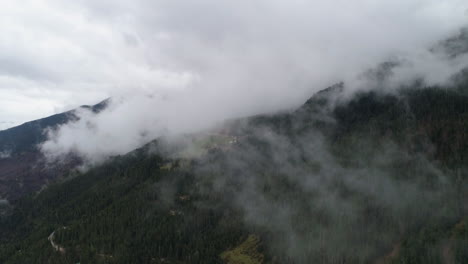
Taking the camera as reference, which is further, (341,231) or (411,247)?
Result: (341,231)

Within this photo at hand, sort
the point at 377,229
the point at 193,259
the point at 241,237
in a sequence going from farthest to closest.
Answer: the point at 241,237 < the point at 377,229 < the point at 193,259

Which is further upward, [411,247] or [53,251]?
[53,251]

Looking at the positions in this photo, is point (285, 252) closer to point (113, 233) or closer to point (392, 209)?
point (392, 209)

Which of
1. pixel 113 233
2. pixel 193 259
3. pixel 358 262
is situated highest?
pixel 113 233

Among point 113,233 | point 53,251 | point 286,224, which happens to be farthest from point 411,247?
point 53,251

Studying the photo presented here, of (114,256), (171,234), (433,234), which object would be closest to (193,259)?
(171,234)

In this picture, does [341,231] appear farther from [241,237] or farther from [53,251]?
[53,251]

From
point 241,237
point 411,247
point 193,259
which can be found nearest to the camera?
point 411,247

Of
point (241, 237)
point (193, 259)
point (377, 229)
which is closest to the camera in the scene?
point (193, 259)

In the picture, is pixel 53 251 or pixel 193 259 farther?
pixel 53 251
